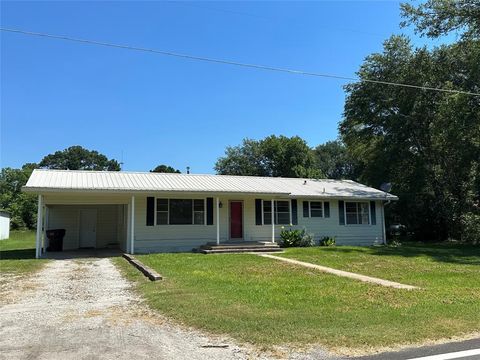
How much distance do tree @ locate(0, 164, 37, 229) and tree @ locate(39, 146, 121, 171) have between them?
6.91 metres

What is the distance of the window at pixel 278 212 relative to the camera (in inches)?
867

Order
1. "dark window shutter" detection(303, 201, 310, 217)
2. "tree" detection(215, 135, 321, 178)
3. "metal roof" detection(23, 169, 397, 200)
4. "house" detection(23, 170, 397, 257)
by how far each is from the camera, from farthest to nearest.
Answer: "tree" detection(215, 135, 321, 178), "dark window shutter" detection(303, 201, 310, 217), "house" detection(23, 170, 397, 257), "metal roof" detection(23, 169, 397, 200)

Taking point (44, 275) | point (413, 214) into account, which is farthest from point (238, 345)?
point (413, 214)

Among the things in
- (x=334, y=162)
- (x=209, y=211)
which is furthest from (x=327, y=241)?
(x=334, y=162)

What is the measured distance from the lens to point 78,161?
254 feet

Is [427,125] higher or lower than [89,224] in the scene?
higher

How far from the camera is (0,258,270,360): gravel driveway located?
545 cm

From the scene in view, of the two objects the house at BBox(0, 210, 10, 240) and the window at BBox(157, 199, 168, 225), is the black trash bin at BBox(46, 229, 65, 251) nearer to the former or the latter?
the window at BBox(157, 199, 168, 225)

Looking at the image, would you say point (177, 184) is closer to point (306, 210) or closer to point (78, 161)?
point (306, 210)

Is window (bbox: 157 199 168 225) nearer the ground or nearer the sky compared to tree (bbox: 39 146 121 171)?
nearer the ground

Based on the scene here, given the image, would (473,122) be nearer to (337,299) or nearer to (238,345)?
(337,299)

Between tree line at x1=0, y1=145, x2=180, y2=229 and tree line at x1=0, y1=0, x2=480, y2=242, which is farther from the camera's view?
tree line at x1=0, y1=145, x2=180, y2=229

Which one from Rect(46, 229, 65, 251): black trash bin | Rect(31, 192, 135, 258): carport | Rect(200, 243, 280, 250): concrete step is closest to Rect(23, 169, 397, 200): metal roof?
Rect(31, 192, 135, 258): carport

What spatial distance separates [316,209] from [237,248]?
6.06m
